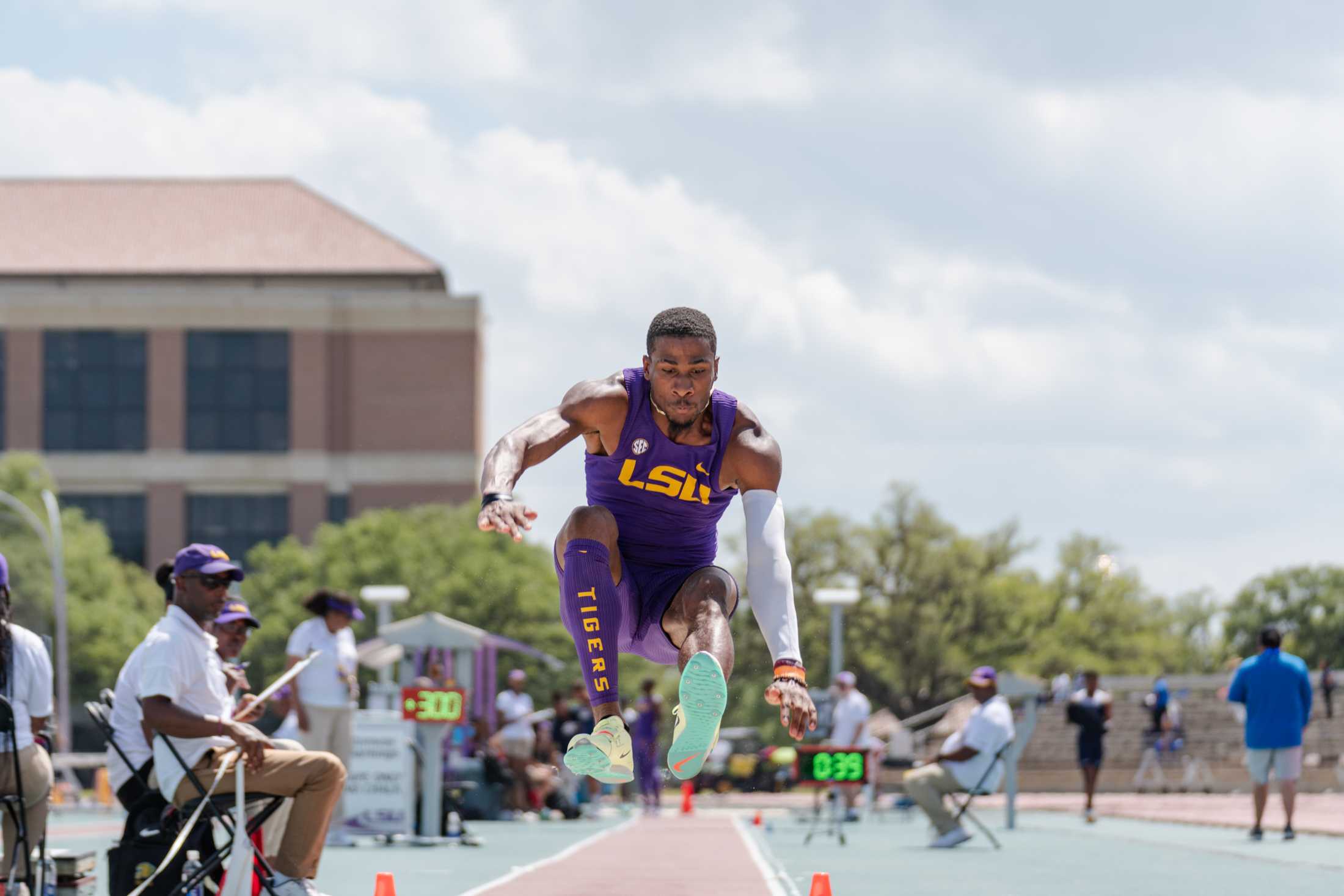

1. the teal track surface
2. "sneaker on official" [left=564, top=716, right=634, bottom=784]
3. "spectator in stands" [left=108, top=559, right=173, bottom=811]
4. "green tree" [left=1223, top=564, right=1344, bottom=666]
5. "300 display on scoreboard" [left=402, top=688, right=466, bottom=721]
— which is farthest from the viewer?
"green tree" [left=1223, top=564, right=1344, bottom=666]

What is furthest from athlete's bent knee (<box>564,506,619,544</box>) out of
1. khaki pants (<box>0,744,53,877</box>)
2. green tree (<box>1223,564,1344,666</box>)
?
green tree (<box>1223,564,1344,666</box>)

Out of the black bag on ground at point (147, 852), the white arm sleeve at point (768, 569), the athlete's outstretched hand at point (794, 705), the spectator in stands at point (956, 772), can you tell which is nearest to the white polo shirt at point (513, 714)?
the spectator in stands at point (956, 772)

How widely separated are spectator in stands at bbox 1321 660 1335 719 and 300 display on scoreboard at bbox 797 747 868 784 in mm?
23834

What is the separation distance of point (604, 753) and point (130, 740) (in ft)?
11.8

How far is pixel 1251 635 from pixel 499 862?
104196mm

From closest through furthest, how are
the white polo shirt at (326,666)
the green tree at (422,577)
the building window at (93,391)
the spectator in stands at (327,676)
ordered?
1. the spectator in stands at (327,676)
2. the white polo shirt at (326,666)
3. the green tree at (422,577)
4. the building window at (93,391)

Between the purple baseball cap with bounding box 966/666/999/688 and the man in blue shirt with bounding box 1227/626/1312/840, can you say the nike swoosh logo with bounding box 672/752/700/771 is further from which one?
the purple baseball cap with bounding box 966/666/999/688

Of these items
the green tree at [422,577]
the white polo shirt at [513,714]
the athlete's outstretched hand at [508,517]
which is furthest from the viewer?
the green tree at [422,577]

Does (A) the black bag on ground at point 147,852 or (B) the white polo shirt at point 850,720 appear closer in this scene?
(A) the black bag on ground at point 147,852

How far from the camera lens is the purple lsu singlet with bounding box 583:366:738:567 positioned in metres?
7.69

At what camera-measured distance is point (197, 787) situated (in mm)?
9195

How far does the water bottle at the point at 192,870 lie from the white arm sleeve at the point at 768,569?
312 centimetres

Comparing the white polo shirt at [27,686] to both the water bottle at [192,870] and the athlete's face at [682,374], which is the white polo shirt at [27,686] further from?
the athlete's face at [682,374]

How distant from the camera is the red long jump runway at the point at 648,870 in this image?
40.4ft
